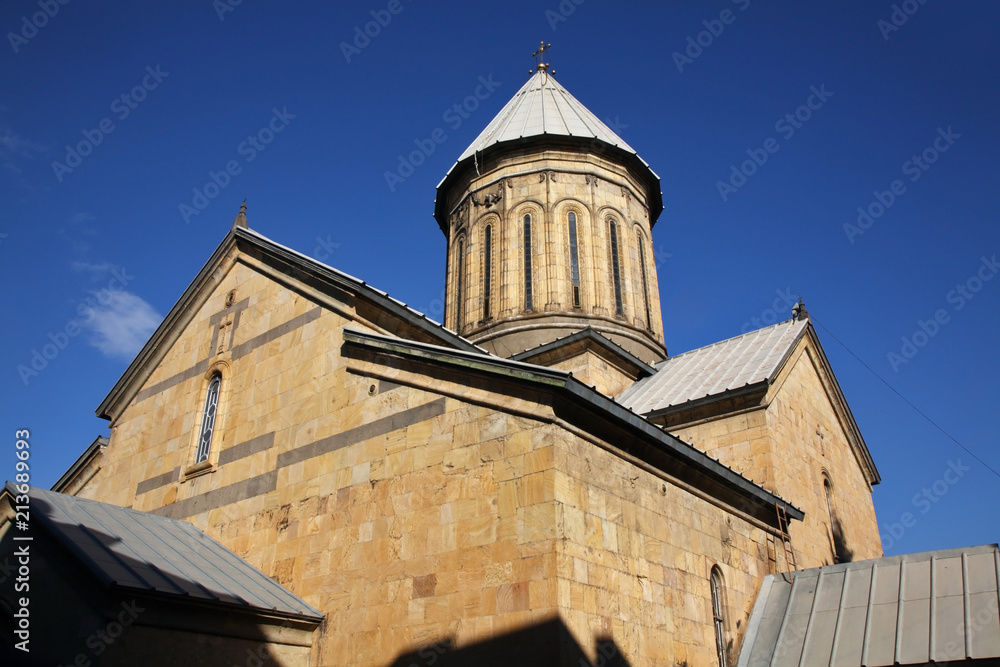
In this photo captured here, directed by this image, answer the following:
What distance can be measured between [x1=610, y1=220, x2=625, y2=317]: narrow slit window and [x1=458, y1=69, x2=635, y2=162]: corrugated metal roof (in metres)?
2.34

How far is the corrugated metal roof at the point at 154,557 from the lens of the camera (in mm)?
6863

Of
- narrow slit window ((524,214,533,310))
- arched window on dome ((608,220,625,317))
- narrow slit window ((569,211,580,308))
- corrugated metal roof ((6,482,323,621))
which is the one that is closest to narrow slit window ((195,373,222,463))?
corrugated metal roof ((6,482,323,621))

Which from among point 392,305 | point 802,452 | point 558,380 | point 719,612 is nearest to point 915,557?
point 719,612

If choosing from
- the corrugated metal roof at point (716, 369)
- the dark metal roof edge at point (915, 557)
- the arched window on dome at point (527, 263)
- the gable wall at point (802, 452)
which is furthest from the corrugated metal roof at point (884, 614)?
the arched window on dome at point (527, 263)

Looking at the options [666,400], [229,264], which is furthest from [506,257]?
[229,264]

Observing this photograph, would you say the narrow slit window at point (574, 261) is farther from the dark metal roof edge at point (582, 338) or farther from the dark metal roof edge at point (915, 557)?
the dark metal roof edge at point (915, 557)

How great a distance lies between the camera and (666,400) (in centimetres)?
1376

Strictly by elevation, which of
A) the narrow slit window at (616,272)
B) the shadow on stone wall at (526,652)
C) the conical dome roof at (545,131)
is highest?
the conical dome roof at (545,131)

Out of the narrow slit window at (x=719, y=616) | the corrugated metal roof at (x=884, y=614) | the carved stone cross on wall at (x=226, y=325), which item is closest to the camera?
the corrugated metal roof at (x=884, y=614)

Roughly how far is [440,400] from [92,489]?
7.25 meters

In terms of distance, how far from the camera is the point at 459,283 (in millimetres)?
18594

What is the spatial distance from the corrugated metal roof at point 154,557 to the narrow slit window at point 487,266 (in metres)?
9.34

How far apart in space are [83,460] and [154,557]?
5751 mm

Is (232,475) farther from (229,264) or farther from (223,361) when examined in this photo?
(229,264)
